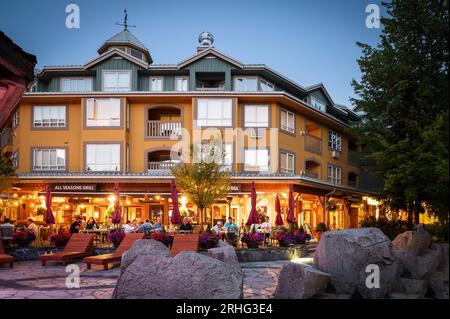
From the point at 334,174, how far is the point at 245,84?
11.7 metres

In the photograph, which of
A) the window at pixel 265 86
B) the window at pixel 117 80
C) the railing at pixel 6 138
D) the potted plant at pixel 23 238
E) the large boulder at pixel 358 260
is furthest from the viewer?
the railing at pixel 6 138

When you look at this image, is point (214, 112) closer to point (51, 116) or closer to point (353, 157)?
point (51, 116)

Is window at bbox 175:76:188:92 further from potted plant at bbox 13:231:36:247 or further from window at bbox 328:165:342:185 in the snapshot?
potted plant at bbox 13:231:36:247

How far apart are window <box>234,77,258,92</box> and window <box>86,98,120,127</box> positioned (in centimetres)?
851

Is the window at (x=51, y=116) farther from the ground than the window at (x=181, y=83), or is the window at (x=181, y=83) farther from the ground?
the window at (x=181, y=83)

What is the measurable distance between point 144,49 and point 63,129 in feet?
32.7

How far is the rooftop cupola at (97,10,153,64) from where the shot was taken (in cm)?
3325

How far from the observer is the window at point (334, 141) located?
117 ft

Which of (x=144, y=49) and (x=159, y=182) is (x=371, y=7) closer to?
(x=159, y=182)

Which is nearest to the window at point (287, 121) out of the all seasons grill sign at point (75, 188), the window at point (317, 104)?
the window at point (317, 104)

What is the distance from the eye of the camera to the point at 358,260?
26.7ft

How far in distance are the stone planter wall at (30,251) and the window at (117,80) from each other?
49.9 feet

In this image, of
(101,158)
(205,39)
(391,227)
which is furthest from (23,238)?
(205,39)

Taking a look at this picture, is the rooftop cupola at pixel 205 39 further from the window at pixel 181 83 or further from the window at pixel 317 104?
the window at pixel 317 104
